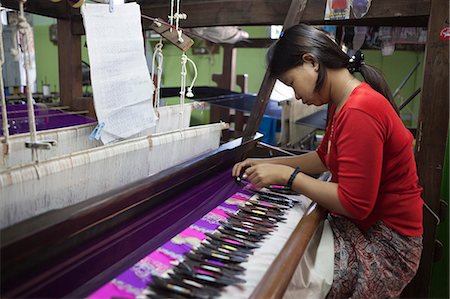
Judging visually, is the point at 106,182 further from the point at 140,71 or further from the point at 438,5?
the point at 438,5

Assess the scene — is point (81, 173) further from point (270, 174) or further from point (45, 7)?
point (45, 7)

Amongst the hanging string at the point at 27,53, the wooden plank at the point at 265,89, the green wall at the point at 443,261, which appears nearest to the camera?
the hanging string at the point at 27,53

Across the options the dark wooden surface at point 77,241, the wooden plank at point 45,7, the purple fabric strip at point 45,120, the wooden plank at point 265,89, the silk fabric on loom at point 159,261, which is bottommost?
the silk fabric on loom at point 159,261

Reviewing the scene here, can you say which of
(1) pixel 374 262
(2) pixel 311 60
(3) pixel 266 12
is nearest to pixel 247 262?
(1) pixel 374 262

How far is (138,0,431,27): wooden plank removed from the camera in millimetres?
1706

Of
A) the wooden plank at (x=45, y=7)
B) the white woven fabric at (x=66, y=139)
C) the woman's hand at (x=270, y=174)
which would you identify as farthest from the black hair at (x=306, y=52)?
the wooden plank at (x=45, y=7)

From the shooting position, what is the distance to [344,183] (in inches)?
42.9

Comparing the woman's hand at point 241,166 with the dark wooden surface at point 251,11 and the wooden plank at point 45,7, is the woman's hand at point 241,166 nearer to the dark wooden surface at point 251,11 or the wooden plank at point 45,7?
the dark wooden surface at point 251,11

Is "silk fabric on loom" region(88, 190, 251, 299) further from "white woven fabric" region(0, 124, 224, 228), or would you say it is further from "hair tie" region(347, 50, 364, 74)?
"hair tie" region(347, 50, 364, 74)

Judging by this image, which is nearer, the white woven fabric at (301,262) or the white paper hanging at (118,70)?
the white woven fabric at (301,262)

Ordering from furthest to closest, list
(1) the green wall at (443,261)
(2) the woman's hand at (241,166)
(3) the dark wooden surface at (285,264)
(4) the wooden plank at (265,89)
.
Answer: (1) the green wall at (443,261), (4) the wooden plank at (265,89), (2) the woman's hand at (241,166), (3) the dark wooden surface at (285,264)

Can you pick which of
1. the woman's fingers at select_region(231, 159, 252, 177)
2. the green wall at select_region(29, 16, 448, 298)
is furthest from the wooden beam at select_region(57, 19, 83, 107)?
the woman's fingers at select_region(231, 159, 252, 177)

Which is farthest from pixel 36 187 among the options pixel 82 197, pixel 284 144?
Answer: pixel 284 144

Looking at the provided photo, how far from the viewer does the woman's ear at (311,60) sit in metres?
1.18
